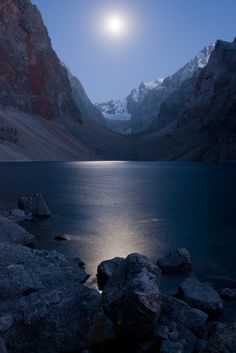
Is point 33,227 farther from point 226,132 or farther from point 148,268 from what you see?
point 226,132

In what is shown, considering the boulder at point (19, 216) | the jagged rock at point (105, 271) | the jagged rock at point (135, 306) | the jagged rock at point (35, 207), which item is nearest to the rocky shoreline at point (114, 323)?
the jagged rock at point (135, 306)

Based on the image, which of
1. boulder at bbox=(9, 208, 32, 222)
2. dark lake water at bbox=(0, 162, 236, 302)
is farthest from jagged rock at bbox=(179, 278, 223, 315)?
boulder at bbox=(9, 208, 32, 222)

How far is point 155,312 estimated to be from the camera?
13703 millimetres

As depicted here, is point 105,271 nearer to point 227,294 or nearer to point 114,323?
point 227,294

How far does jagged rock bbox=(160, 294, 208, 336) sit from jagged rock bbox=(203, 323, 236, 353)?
217cm

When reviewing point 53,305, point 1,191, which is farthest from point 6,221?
point 1,191

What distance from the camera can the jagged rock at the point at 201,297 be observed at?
723 inches

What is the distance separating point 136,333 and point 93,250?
55.2 ft

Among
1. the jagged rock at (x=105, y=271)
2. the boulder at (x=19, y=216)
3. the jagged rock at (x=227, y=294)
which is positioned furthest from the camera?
the boulder at (x=19, y=216)

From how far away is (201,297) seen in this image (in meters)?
18.8

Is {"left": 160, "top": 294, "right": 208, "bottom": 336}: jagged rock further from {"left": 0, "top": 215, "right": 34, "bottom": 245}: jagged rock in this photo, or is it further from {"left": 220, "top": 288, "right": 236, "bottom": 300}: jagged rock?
{"left": 0, "top": 215, "right": 34, "bottom": 245}: jagged rock

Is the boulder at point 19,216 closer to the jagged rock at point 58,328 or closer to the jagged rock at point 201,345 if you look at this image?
the jagged rock at point 58,328

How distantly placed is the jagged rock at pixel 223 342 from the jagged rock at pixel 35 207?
34095 millimetres

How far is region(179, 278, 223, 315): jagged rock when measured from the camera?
18359 mm
